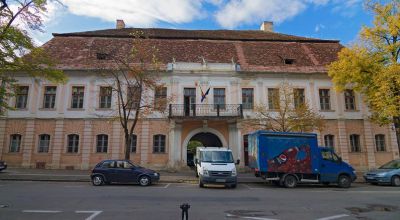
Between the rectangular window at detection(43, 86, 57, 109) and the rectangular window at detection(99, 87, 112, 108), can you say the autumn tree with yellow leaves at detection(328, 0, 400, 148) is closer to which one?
the rectangular window at detection(99, 87, 112, 108)

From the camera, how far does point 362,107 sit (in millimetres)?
25031

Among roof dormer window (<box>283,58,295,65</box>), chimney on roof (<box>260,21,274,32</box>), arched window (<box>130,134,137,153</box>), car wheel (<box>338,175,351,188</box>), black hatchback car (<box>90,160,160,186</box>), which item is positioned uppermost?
chimney on roof (<box>260,21,274,32</box>)

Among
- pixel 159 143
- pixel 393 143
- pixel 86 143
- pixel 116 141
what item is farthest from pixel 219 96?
pixel 393 143

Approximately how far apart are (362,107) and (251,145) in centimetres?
1429

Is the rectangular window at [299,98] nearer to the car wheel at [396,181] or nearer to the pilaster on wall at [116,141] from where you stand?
the car wheel at [396,181]

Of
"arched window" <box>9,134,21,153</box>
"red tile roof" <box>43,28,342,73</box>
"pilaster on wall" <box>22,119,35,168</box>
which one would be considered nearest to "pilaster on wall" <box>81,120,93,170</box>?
"pilaster on wall" <box>22,119,35,168</box>

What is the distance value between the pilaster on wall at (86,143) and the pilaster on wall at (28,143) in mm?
4222

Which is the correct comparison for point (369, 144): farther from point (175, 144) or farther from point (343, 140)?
point (175, 144)

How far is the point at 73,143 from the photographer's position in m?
23.3

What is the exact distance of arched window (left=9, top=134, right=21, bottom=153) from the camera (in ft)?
75.5

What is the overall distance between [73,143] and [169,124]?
8.26 m

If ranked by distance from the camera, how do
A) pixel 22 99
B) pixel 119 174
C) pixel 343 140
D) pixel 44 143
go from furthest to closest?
1. pixel 343 140
2. pixel 22 99
3. pixel 44 143
4. pixel 119 174

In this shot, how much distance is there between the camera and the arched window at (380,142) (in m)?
24.5

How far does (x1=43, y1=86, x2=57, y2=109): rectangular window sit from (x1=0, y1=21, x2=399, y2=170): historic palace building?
0.26ft
